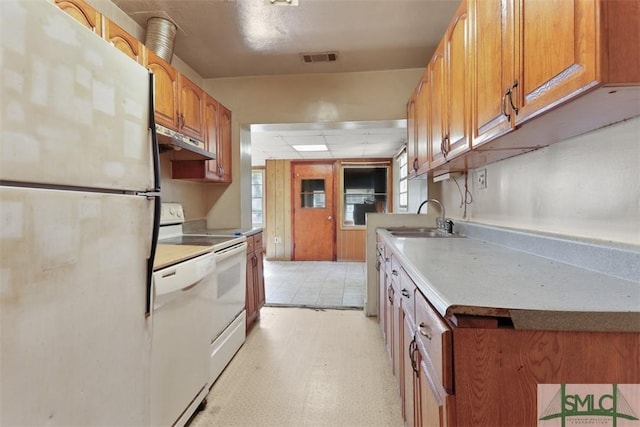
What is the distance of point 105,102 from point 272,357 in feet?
6.48

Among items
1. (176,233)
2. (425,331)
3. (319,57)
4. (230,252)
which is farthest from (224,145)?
(425,331)

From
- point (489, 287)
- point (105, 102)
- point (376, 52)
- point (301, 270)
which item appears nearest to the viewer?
point (489, 287)

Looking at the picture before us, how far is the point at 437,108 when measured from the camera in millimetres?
1963

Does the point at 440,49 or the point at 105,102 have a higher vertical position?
the point at 440,49

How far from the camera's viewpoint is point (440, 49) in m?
1.87

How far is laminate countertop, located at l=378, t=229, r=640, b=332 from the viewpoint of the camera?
0.67m

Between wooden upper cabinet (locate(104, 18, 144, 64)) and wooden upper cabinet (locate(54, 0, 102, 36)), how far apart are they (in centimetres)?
5

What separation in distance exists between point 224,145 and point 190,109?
65 centimetres

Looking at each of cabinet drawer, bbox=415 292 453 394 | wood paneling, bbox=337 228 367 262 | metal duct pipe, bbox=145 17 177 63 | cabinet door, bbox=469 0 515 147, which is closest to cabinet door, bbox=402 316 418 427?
cabinet drawer, bbox=415 292 453 394

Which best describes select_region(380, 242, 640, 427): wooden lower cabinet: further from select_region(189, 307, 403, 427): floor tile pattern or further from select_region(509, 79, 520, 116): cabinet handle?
select_region(189, 307, 403, 427): floor tile pattern

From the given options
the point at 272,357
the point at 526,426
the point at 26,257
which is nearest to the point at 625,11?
the point at 526,426

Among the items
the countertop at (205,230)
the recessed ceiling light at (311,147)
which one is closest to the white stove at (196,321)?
the countertop at (205,230)

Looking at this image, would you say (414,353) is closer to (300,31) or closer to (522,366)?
(522,366)

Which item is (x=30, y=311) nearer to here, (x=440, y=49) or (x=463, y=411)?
(x=463, y=411)
